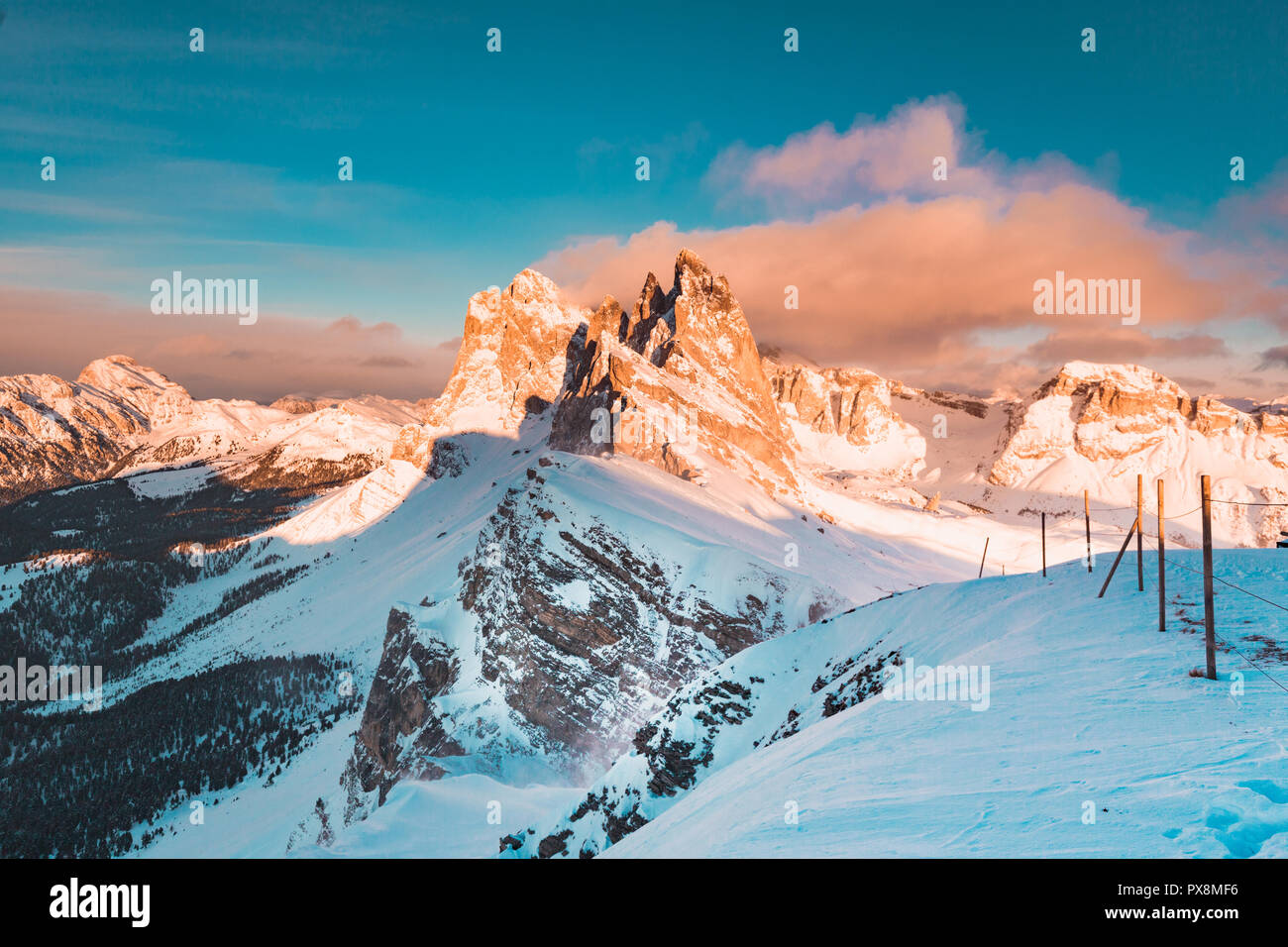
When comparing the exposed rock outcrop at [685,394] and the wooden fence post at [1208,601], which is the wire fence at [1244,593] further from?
the exposed rock outcrop at [685,394]

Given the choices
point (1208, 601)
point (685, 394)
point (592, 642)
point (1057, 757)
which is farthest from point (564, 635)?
point (685, 394)

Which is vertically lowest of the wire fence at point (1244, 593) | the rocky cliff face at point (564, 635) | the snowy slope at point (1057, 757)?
the rocky cliff face at point (564, 635)

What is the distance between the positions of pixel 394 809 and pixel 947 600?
101ft

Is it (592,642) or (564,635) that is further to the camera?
(564,635)

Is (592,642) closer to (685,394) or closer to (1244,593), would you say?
(1244,593)

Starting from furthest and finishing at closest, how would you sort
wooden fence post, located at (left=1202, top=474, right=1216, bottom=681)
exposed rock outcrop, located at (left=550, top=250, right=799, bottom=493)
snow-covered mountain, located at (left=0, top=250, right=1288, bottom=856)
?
exposed rock outcrop, located at (left=550, top=250, right=799, bottom=493) < snow-covered mountain, located at (left=0, top=250, right=1288, bottom=856) < wooden fence post, located at (left=1202, top=474, right=1216, bottom=681)

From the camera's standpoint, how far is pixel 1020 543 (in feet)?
517

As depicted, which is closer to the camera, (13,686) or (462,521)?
(13,686)

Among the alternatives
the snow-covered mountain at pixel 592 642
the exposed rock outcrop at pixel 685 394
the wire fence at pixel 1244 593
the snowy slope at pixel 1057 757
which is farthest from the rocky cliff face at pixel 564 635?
the exposed rock outcrop at pixel 685 394

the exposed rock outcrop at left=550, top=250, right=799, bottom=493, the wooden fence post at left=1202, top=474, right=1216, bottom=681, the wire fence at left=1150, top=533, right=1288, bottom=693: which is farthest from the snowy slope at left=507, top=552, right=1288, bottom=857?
the exposed rock outcrop at left=550, top=250, right=799, bottom=493

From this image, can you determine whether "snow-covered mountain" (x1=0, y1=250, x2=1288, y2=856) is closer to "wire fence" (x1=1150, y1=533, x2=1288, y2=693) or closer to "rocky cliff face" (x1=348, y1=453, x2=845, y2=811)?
"rocky cliff face" (x1=348, y1=453, x2=845, y2=811)

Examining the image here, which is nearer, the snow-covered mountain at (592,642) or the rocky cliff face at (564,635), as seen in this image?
the snow-covered mountain at (592,642)
